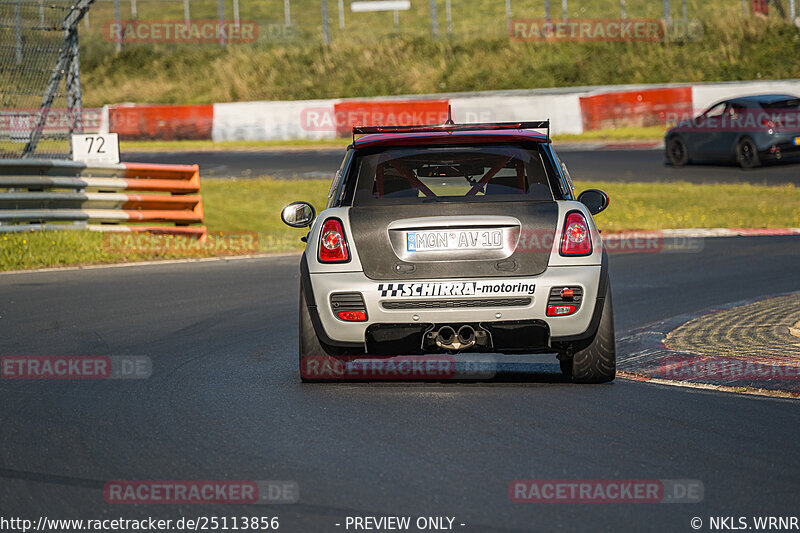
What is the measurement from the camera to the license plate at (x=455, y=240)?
273 inches

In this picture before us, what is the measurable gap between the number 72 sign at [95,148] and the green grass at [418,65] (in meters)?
27.2

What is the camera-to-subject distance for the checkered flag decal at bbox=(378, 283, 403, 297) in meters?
6.89

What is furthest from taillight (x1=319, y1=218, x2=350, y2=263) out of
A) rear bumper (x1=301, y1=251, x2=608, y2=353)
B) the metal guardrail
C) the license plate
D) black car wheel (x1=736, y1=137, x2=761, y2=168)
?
black car wheel (x1=736, y1=137, x2=761, y2=168)

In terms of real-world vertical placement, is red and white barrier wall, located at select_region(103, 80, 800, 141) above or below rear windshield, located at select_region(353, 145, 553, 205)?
below

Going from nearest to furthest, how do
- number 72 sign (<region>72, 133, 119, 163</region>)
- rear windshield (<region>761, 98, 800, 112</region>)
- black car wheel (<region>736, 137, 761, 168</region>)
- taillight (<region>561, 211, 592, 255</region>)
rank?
taillight (<region>561, 211, 592, 255</region>), number 72 sign (<region>72, 133, 119, 163</region>), rear windshield (<region>761, 98, 800, 112</region>), black car wheel (<region>736, 137, 761, 168</region>)

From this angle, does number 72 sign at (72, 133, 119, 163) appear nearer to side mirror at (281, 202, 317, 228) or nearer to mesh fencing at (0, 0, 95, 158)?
mesh fencing at (0, 0, 95, 158)

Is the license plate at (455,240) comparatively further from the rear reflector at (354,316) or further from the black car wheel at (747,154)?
the black car wheel at (747,154)

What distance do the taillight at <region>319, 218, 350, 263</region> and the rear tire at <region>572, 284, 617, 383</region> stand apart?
148 centimetres

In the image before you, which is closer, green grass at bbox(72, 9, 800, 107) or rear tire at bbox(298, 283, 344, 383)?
rear tire at bbox(298, 283, 344, 383)

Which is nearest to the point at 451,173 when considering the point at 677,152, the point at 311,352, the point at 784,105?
the point at 311,352

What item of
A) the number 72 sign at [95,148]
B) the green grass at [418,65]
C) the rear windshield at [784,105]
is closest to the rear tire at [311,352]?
the number 72 sign at [95,148]

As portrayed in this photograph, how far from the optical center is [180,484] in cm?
509

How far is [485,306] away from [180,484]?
7.67 ft

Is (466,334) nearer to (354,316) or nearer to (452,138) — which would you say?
(354,316)
